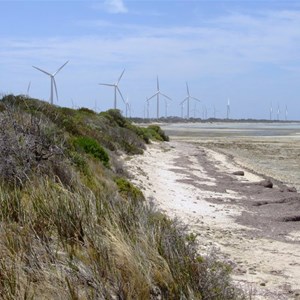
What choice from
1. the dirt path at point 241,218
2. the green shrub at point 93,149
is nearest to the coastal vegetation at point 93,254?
the dirt path at point 241,218

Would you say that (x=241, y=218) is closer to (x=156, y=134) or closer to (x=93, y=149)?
(x=93, y=149)

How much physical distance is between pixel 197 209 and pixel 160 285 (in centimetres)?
898

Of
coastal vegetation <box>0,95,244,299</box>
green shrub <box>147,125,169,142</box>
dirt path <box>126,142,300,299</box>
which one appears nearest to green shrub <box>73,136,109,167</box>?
dirt path <box>126,142,300,299</box>

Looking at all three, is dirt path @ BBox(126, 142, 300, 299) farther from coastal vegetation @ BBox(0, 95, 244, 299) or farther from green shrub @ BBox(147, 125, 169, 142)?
green shrub @ BBox(147, 125, 169, 142)

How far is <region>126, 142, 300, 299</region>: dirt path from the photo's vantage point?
27.5 feet

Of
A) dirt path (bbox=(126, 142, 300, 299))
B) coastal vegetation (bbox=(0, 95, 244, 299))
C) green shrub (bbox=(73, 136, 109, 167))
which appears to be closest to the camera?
coastal vegetation (bbox=(0, 95, 244, 299))

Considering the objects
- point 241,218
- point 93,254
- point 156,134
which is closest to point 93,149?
point 241,218

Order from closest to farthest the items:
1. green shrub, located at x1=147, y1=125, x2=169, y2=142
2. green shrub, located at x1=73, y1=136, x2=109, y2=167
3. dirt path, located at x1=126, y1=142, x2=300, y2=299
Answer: dirt path, located at x1=126, y1=142, x2=300, y2=299, green shrub, located at x1=73, y1=136, x2=109, y2=167, green shrub, located at x1=147, y1=125, x2=169, y2=142

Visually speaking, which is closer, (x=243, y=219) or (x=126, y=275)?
(x=126, y=275)

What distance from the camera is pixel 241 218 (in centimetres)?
1355

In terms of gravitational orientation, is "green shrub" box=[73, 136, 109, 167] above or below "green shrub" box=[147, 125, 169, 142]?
above

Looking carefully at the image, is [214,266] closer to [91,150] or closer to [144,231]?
[144,231]

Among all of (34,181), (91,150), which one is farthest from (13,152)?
(91,150)

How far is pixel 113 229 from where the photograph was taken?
246 inches
